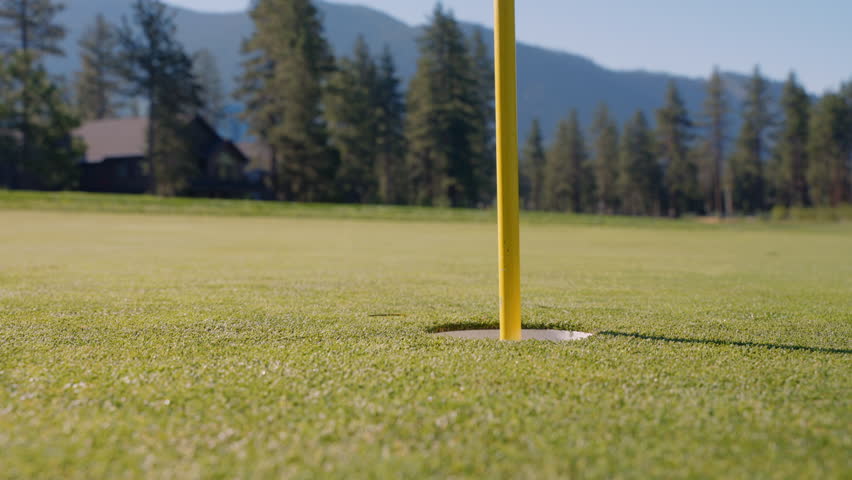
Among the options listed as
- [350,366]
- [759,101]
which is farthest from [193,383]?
[759,101]

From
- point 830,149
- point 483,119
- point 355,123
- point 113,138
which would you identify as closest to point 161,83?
point 113,138

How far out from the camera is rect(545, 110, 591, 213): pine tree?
82875 mm

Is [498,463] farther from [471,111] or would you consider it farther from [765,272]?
[471,111]

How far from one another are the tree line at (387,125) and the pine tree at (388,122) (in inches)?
6.0

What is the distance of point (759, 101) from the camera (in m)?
77.2

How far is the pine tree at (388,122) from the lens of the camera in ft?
192

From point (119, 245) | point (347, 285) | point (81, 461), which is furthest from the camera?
point (119, 245)

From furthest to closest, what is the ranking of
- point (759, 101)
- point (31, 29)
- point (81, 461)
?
1. point (759, 101)
2. point (31, 29)
3. point (81, 461)

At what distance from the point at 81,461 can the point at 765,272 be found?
8166 mm

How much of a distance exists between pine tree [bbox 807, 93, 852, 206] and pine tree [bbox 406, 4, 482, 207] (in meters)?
43.1

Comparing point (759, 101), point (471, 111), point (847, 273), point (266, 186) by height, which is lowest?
point (847, 273)

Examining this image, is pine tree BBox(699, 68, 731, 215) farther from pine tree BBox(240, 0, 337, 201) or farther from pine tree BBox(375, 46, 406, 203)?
pine tree BBox(240, 0, 337, 201)

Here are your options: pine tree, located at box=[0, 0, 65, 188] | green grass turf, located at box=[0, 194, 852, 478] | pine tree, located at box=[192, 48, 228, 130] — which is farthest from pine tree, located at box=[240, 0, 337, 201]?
green grass turf, located at box=[0, 194, 852, 478]

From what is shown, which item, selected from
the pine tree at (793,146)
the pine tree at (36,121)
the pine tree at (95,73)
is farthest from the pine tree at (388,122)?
the pine tree at (793,146)
